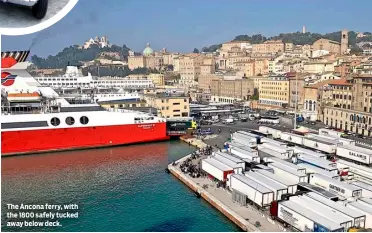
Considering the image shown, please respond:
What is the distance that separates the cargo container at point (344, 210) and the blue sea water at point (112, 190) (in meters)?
1.85

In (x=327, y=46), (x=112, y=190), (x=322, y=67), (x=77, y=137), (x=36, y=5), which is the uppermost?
(x=327, y=46)

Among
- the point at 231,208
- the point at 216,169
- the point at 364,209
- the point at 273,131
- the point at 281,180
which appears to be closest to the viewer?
the point at 364,209

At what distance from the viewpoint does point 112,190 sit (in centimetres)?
1027

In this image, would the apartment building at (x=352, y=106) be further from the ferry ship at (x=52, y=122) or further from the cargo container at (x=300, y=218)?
the cargo container at (x=300, y=218)

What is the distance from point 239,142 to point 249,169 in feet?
12.3

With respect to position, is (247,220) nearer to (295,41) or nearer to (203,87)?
(203,87)

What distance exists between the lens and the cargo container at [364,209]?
712 cm

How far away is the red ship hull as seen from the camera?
14578mm

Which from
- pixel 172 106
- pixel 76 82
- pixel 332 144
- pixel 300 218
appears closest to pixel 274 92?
pixel 172 106

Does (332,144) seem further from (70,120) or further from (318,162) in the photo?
(70,120)

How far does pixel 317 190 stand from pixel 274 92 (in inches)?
780

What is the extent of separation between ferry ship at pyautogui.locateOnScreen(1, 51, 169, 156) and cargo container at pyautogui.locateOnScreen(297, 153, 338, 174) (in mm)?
7036

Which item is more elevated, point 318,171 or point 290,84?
point 290,84

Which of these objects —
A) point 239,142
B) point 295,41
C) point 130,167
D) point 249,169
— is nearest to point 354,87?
point 239,142
